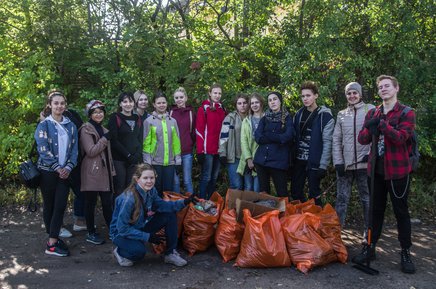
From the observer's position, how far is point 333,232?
14.3 feet

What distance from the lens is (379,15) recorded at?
6254mm

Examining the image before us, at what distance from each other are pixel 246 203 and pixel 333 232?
3.26 ft

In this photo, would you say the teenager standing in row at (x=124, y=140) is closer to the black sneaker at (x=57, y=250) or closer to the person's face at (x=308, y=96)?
the black sneaker at (x=57, y=250)

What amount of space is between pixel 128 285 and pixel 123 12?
181 inches

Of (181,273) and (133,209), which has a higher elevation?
(133,209)

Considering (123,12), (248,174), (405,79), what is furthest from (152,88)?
(405,79)

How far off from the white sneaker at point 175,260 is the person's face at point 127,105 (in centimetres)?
188

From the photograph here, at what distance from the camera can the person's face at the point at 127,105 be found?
501 centimetres

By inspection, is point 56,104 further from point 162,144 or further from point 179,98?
point 179,98

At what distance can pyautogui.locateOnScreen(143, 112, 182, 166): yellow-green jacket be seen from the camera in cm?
522

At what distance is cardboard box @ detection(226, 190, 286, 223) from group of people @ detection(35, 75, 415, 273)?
459 millimetres

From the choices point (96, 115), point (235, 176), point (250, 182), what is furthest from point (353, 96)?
point (96, 115)

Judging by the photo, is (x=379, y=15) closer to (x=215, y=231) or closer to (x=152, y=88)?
(x=152, y=88)

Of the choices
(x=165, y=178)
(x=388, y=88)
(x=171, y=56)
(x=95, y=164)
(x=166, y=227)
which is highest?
(x=171, y=56)
